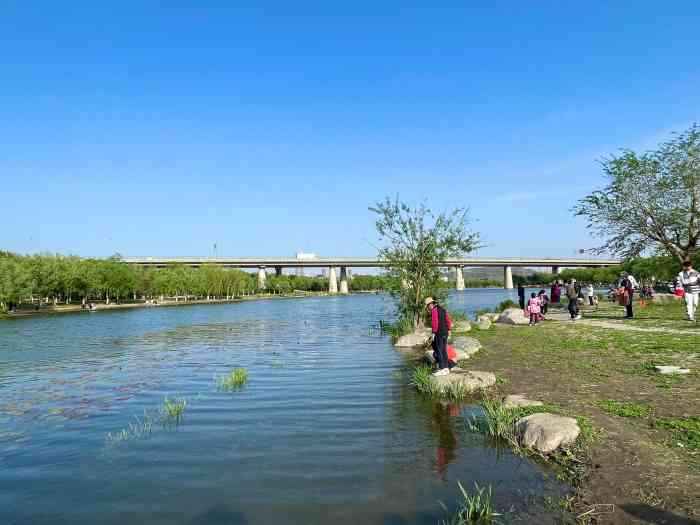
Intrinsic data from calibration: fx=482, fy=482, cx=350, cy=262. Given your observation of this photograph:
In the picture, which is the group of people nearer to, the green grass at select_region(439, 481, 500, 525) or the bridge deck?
the green grass at select_region(439, 481, 500, 525)

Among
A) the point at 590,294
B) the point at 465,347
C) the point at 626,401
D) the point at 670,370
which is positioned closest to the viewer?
the point at 626,401

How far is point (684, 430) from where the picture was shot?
26.9 ft

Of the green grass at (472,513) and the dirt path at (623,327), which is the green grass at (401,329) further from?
the green grass at (472,513)

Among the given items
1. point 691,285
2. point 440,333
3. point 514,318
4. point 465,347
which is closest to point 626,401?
point 440,333

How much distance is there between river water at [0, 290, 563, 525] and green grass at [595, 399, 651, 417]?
2.73 metres

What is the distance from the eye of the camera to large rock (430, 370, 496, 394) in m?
13.4

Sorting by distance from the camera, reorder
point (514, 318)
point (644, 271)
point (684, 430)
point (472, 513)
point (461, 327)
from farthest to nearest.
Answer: point (644, 271)
point (514, 318)
point (461, 327)
point (684, 430)
point (472, 513)

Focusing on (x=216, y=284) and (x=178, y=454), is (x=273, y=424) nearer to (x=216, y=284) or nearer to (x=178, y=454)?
(x=178, y=454)

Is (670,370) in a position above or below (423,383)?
above

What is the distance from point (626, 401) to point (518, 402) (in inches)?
89.5

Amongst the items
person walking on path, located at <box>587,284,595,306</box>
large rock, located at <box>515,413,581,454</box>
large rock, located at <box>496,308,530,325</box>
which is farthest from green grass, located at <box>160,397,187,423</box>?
person walking on path, located at <box>587,284,595,306</box>

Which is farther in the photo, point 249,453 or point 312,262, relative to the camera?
point 312,262

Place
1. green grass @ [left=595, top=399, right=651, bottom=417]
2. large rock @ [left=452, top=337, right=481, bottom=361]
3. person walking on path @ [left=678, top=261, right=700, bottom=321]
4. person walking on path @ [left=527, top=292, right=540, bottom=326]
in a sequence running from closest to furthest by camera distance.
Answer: green grass @ [left=595, top=399, right=651, bottom=417] < large rock @ [left=452, top=337, right=481, bottom=361] < person walking on path @ [left=678, top=261, right=700, bottom=321] < person walking on path @ [left=527, top=292, right=540, bottom=326]

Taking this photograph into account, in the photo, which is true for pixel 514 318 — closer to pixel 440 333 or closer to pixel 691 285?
pixel 691 285
